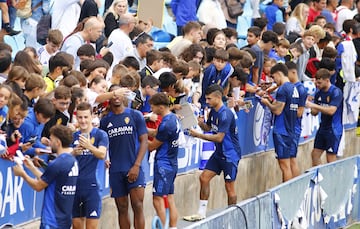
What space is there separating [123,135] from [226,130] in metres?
2.58

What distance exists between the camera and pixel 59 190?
39.2 feet

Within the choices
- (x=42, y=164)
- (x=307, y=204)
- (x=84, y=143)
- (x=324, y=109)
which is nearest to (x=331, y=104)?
(x=324, y=109)

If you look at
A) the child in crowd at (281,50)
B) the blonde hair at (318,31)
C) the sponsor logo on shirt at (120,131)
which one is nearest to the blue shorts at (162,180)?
the sponsor logo on shirt at (120,131)

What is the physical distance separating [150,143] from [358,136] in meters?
10.1

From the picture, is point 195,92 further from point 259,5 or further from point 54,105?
point 259,5

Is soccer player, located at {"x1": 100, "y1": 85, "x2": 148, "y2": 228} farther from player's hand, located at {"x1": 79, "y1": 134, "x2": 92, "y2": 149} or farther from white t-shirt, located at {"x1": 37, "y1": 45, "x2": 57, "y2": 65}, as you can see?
white t-shirt, located at {"x1": 37, "y1": 45, "x2": 57, "y2": 65}

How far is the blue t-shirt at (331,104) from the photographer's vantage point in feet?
65.9

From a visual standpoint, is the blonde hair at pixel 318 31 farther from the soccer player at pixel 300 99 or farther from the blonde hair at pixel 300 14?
the soccer player at pixel 300 99

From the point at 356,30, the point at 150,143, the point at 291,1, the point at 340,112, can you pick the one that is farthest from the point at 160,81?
the point at 291,1

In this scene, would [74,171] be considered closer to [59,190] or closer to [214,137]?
[59,190]

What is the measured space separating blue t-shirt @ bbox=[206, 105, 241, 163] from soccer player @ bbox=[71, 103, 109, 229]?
3292 mm

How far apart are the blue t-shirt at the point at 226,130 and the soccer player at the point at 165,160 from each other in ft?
5.00

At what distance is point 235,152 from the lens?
16547 mm

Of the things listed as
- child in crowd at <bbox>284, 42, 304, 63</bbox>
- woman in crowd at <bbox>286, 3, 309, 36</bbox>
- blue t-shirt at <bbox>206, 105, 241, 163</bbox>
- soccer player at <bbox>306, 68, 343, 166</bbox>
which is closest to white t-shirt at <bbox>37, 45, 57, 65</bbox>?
blue t-shirt at <bbox>206, 105, 241, 163</bbox>
